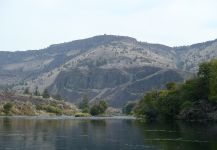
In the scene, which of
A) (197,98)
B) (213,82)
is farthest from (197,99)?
(213,82)

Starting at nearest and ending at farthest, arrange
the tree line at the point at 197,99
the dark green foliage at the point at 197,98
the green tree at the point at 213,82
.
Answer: the green tree at the point at 213,82
the tree line at the point at 197,99
the dark green foliage at the point at 197,98

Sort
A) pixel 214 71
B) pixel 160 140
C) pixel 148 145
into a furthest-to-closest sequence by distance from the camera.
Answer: pixel 214 71 → pixel 160 140 → pixel 148 145

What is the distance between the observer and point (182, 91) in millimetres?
198250

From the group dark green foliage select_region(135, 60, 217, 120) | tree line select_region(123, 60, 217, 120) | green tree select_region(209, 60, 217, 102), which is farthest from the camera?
dark green foliage select_region(135, 60, 217, 120)

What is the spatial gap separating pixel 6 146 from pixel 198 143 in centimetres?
3344

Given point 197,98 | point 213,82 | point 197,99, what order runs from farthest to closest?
1. point 197,98
2. point 197,99
3. point 213,82

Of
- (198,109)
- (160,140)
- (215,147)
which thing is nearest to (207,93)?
(198,109)

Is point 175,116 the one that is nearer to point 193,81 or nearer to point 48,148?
point 193,81

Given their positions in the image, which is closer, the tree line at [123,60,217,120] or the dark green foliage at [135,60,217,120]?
the tree line at [123,60,217,120]

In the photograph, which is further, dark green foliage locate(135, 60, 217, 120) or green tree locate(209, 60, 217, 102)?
dark green foliage locate(135, 60, 217, 120)

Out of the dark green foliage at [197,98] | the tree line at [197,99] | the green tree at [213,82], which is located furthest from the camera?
the dark green foliage at [197,98]

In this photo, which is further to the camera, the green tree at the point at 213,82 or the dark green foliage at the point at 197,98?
the dark green foliage at the point at 197,98

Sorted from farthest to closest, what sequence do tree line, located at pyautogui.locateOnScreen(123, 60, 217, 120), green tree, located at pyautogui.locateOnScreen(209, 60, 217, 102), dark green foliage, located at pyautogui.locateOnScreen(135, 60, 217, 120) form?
dark green foliage, located at pyautogui.locateOnScreen(135, 60, 217, 120)
tree line, located at pyautogui.locateOnScreen(123, 60, 217, 120)
green tree, located at pyautogui.locateOnScreen(209, 60, 217, 102)

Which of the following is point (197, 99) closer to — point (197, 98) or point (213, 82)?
point (197, 98)
